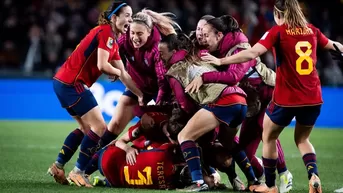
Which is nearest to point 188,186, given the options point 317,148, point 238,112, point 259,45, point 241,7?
point 238,112

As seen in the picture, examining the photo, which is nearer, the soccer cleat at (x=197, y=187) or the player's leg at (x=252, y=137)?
the soccer cleat at (x=197, y=187)

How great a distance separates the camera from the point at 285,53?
692cm

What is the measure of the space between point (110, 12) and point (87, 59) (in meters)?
0.56

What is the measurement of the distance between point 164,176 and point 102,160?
0.68m

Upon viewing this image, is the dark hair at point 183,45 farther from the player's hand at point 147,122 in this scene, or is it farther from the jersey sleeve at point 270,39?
the jersey sleeve at point 270,39

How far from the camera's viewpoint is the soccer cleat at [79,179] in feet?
25.1

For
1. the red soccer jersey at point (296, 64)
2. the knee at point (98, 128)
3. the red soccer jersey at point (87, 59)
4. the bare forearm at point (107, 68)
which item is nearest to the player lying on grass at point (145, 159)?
the knee at point (98, 128)

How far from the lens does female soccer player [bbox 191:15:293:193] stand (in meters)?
7.21

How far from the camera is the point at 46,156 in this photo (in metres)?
10.6

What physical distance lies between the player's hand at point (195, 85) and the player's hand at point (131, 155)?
3.00ft

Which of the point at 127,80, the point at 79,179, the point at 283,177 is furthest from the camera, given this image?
the point at 127,80

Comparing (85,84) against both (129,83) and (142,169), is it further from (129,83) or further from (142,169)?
(142,169)

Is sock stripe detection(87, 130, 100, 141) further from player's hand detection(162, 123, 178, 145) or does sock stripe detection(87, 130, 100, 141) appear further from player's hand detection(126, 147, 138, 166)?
player's hand detection(162, 123, 178, 145)

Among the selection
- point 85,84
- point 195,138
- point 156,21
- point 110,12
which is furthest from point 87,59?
point 195,138
